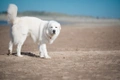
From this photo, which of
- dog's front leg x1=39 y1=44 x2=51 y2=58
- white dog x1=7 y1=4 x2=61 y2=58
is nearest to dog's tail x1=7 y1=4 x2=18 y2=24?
white dog x1=7 y1=4 x2=61 y2=58

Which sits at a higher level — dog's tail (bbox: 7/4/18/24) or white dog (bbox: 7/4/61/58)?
dog's tail (bbox: 7/4/18/24)

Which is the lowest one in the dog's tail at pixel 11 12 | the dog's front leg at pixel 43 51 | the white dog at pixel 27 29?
the dog's front leg at pixel 43 51

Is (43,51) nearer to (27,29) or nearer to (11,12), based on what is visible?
(27,29)

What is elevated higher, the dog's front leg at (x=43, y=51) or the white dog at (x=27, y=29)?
the white dog at (x=27, y=29)

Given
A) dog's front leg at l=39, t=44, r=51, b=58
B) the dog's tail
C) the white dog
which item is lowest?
dog's front leg at l=39, t=44, r=51, b=58

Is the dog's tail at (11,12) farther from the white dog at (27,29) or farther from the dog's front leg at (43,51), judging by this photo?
the dog's front leg at (43,51)

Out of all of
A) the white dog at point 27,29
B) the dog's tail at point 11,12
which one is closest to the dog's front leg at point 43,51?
the white dog at point 27,29

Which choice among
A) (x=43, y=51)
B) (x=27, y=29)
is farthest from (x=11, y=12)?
(x=43, y=51)

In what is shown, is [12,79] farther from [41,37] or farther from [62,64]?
[41,37]

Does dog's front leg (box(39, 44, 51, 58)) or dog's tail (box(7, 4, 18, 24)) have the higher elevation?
dog's tail (box(7, 4, 18, 24))

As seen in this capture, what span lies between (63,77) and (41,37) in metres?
2.83

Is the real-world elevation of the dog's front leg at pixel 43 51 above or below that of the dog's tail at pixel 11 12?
below

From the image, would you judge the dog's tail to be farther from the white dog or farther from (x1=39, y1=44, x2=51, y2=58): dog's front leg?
(x1=39, y1=44, x2=51, y2=58): dog's front leg

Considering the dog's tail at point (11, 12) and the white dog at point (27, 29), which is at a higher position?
the dog's tail at point (11, 12)
